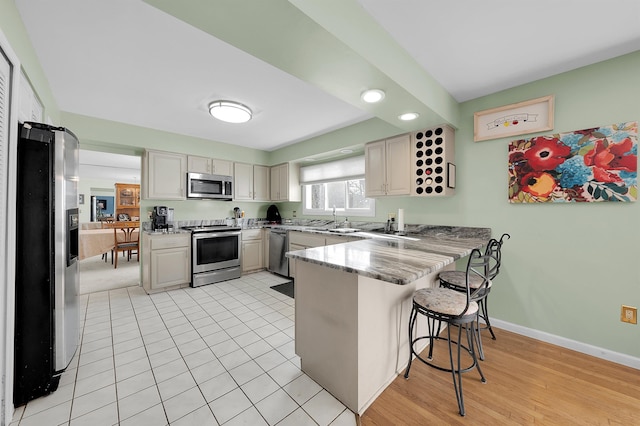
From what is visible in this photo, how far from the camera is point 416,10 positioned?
4.90ft

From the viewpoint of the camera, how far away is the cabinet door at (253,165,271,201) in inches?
193

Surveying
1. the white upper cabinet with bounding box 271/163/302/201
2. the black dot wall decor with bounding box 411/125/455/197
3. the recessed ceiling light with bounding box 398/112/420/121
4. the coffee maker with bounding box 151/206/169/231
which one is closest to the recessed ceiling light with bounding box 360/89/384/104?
the recessed ceiling light with bounding box 398/112/420/121

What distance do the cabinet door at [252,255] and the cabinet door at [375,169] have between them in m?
2.38

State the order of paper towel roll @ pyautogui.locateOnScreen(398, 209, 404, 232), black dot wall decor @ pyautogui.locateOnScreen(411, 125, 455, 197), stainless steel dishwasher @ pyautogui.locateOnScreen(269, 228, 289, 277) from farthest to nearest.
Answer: stainless steel dishwasher @ pyautogui.locateOnScreen(269, 228, 289, 277), paper towel roll @ pyautogui.locateOnScreen(398, 209, 404, 232), black dot wall decor @ pyautogui.locateOnScreen(411, 125, 455, 197)

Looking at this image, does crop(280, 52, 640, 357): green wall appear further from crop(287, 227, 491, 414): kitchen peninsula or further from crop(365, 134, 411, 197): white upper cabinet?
crop(287, 227, 491, 414): kitchen peninsula

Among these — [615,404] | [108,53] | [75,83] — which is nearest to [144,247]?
[75,83]

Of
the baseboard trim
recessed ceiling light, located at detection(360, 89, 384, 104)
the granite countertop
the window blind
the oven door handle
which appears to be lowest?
the baseboard trim

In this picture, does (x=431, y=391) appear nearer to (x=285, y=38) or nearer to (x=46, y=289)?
(x=285, y=38)

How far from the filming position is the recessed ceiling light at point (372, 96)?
1919mm

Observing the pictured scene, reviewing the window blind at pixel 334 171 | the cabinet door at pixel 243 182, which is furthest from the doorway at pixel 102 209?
the window blind at pixel 334 171

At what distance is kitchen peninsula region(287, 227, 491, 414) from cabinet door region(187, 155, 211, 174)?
10.5 ft

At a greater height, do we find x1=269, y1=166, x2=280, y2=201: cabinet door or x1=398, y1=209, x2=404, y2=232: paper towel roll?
x1=269, y1=166, x2=280, y2=201: cabinet door

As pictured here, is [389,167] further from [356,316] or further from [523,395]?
[523,395]

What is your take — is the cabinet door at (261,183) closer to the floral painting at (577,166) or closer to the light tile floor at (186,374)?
the light tile floor at (186,374)
